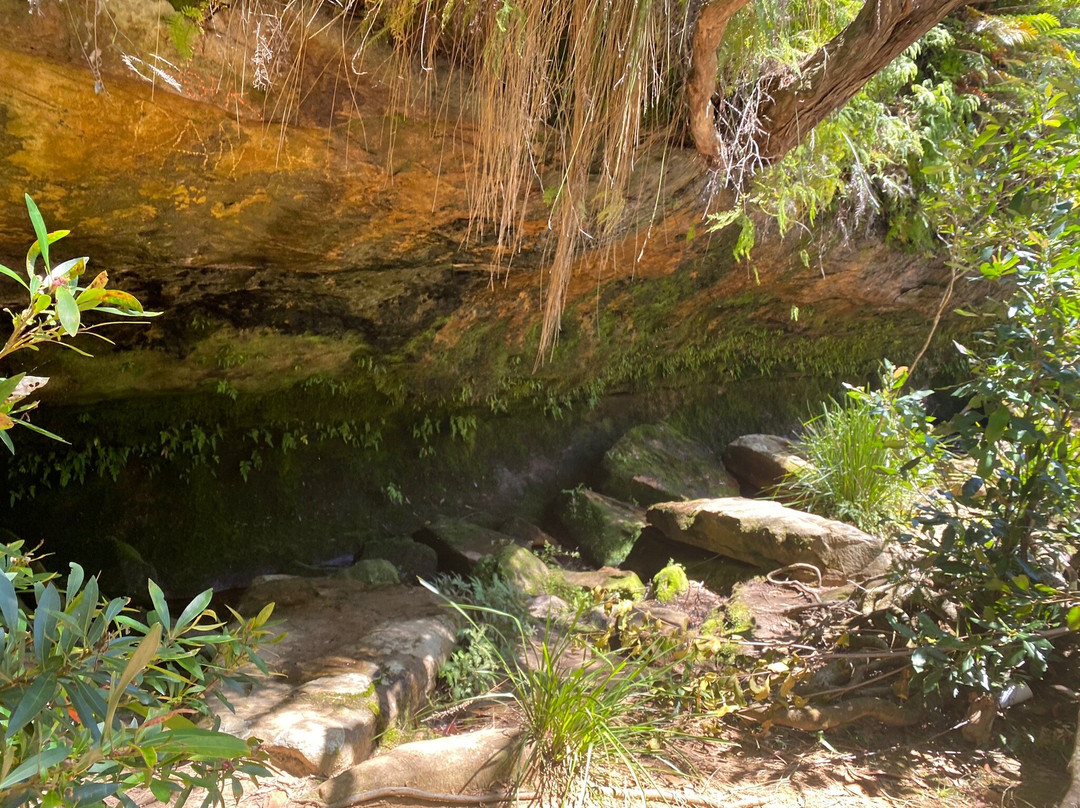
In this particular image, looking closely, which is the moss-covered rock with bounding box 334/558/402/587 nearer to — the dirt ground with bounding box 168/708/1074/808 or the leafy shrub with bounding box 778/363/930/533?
the dirt ground with bounding box 168/708/1074/808

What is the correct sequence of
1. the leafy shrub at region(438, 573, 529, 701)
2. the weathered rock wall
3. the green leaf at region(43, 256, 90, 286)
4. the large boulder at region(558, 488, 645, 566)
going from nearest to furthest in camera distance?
the green leaf at region(43, 256, 90, 286) → the weathered rock wall → the leafy shrub at region(438, 573, 529, 701) → the large boulder at region(558, 488, 645, 566)

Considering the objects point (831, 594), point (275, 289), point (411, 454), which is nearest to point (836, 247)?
point (831, 594)

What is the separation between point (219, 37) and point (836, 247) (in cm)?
414

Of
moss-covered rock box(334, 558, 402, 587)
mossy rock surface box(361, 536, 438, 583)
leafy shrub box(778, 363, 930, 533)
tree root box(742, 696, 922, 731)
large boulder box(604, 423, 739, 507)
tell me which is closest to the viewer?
tree root box(742, 696, 922, 731)

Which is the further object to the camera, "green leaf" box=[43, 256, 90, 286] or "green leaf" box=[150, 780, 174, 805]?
"green leaf" box=[43, 256, 90, 286]

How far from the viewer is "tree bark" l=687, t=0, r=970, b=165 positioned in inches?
110

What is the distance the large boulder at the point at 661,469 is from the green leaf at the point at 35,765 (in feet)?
16.6

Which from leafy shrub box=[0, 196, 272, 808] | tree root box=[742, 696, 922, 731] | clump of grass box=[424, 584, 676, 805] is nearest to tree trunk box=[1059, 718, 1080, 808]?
tree root box=[742, 696, 922, 731]

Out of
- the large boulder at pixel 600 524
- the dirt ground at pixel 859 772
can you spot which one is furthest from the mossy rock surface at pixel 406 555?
the dirt ground at pixel 859 772

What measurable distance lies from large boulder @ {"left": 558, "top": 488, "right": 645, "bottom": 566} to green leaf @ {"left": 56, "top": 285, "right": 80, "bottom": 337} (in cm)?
439

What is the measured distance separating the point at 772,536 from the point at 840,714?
5.42 feet

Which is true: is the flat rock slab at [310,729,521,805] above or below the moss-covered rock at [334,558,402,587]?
above

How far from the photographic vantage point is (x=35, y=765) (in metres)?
→ 0.77

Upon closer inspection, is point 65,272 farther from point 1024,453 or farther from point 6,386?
point 1024,453
